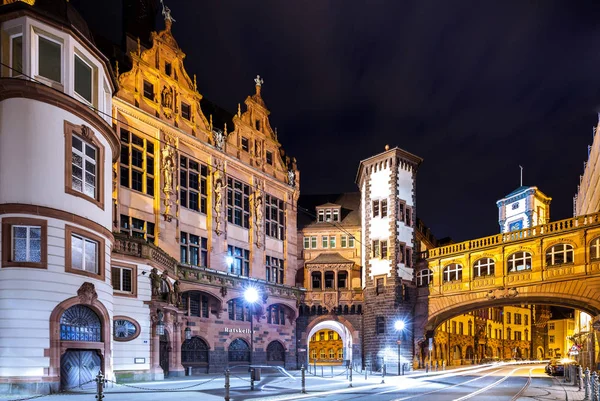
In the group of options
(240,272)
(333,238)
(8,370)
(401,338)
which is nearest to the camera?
(8,370)

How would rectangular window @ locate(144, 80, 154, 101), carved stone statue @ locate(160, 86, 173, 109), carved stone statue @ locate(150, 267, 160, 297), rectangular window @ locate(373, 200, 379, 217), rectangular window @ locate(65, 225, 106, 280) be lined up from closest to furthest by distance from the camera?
rectangular window @ locate(65, 225, 106, 280) < carved stone statue @ locate(150, 267, 160, 297) < rectangular window @ locate(144, 80, 154, 101) < carved stone statue @ locate(160, 86, 173, 109) < rectangular window @ locate(373, 200, 379, 217)

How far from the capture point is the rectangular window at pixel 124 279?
25.8 m

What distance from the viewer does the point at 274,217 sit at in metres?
51.6

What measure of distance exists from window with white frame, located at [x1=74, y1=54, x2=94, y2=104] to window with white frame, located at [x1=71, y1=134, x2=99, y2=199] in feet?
6.94

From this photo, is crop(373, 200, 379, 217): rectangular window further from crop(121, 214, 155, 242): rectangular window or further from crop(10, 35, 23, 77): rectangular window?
crop(10, 35, 23, 77): rectangular window

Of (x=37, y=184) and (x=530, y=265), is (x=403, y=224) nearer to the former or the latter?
(x=530, y=265)

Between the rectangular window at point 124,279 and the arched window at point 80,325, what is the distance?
3496 mm

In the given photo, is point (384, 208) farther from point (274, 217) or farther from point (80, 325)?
point (80, 325)

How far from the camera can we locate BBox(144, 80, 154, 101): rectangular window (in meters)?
38.7

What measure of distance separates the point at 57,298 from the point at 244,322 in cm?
2588

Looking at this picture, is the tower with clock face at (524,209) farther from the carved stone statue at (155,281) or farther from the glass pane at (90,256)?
the glass pane at (90,256)

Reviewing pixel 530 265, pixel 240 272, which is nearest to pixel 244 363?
pixel 240 272

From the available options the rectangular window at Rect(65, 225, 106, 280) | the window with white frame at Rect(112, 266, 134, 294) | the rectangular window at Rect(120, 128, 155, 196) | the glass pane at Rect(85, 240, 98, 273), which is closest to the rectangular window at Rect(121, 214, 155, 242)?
the rectangular window at Rect(120, 128, 155, 196)

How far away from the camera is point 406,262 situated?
51375 millimetres
